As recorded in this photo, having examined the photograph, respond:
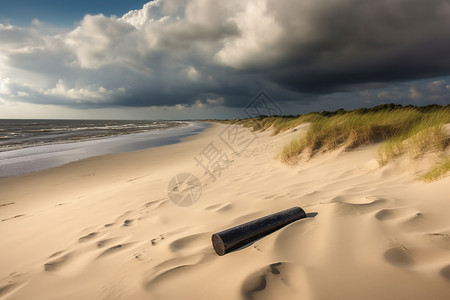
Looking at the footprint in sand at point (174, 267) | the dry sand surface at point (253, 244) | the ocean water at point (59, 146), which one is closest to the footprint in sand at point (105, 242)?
the dry sand surface at point (253, 244)

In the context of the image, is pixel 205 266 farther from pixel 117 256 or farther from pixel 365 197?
pixel 365 197

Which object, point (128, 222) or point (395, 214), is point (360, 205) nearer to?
point (395, 214)

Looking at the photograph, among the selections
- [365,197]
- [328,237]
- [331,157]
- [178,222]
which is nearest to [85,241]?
[178,222]

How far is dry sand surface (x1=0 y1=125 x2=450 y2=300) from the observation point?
1.51 meters

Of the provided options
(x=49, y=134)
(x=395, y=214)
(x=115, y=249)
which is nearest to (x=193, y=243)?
(x=115, y=249)

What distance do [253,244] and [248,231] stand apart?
118 mm

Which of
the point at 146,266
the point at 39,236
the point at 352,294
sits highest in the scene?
the point at 352,294

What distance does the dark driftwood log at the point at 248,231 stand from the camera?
2.03m

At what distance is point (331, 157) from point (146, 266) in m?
4.65

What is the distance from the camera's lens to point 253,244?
2.10 metres

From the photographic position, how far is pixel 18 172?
7.93 meters

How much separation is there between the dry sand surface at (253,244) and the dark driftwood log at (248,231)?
0.25ft

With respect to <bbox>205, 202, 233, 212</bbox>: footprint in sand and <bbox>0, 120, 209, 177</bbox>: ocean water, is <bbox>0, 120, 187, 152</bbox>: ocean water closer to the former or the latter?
<bbox>0, 120, 209, 177</bbox>: ocean water

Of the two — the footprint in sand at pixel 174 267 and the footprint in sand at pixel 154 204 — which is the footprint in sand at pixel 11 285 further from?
the footprint in sand at pixel 154 204
